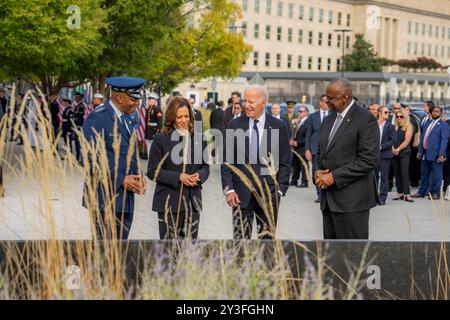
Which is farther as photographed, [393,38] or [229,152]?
[393,38]

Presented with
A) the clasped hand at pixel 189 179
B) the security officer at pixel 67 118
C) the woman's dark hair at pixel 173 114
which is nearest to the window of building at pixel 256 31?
the security officer at pixel 67 118

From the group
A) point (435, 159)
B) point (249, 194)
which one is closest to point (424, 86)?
point (435, 159)

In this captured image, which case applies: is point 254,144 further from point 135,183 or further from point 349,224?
point 135,183

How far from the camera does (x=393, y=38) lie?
484 feet

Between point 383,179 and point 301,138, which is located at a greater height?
point 301,138

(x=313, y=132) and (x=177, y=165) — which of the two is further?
(x=313, y=132)

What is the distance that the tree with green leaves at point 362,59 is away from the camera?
124188 millimetres

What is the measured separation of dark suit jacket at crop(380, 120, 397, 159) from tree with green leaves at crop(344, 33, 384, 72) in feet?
353

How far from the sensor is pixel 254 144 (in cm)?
778

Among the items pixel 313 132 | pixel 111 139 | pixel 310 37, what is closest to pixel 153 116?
pixel 313 132

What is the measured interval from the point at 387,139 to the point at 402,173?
1156mm

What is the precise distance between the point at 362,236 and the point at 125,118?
202 centimetres

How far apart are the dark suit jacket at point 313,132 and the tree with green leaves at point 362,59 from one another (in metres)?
107
